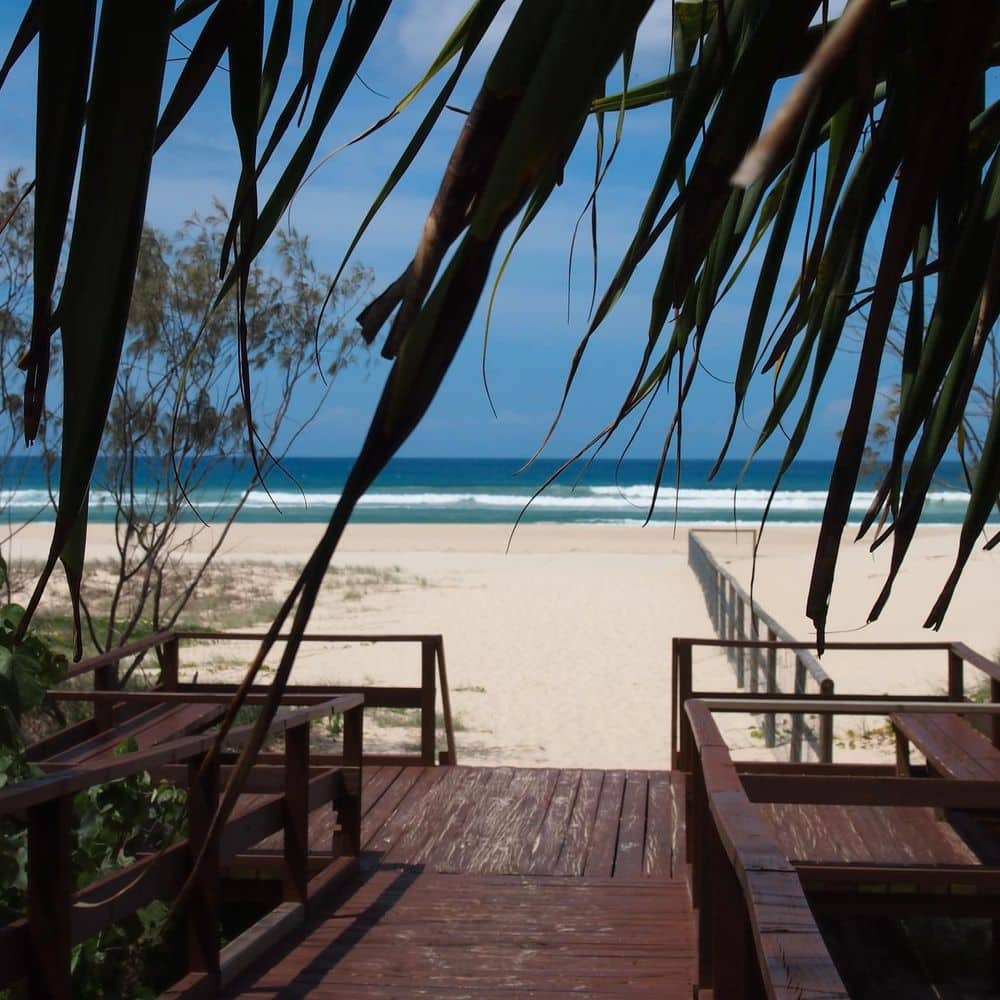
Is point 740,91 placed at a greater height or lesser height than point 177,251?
lesser

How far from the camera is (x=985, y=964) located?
5492 millimetres

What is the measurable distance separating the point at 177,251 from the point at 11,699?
6.33 meters

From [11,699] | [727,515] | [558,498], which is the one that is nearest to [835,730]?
[11,699]

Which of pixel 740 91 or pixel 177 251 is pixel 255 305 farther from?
pixel 740 91

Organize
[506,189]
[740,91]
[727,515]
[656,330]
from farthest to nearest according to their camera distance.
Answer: [727,515] → [656,330] → [740,91] → [506,189]

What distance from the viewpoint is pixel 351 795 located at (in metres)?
5.06

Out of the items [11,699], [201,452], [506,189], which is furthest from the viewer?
[201,452]

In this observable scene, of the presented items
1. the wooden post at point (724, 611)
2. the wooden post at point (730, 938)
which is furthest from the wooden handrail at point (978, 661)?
the wooden post at point (724, 611)

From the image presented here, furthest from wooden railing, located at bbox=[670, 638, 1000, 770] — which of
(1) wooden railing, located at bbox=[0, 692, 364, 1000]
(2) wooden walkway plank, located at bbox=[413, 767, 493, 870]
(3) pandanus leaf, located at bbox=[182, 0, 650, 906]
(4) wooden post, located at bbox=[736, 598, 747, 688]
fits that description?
(3) pandanus leaf, located at bbox=[182, 0, 650, 906]

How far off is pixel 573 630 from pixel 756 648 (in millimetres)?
7327

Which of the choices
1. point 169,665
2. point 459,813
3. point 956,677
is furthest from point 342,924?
point 956,677

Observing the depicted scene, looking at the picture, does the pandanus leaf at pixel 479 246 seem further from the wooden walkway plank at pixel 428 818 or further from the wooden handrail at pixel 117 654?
the wooden handrail at pixel 117 654

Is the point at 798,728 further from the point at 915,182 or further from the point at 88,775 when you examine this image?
the point at 915,182

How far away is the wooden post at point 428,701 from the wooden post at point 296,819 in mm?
2479
